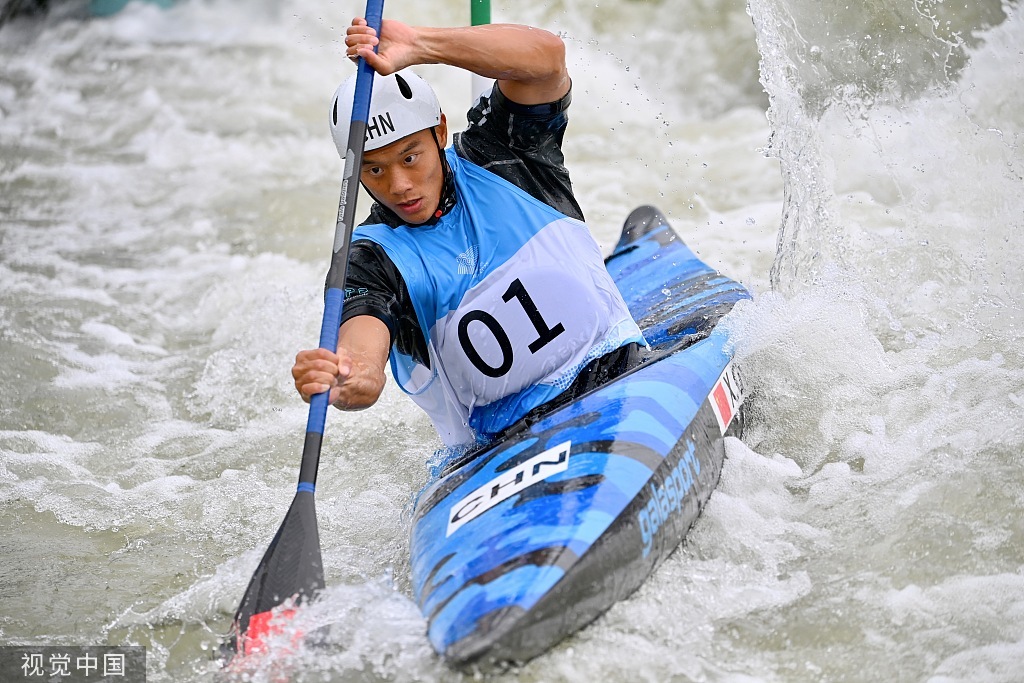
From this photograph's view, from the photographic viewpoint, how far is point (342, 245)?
294 centimetres

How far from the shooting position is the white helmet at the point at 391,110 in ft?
9.75

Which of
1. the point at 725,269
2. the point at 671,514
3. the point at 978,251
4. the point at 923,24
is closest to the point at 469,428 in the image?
the point at 671,514

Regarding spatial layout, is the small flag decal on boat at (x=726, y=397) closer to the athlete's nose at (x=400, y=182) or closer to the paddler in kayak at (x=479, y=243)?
the paddler in kayak at (x=479, y=243)

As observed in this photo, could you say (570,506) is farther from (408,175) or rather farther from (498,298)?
(408,175)

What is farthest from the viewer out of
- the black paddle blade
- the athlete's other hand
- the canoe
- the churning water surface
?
the athlete's other hand

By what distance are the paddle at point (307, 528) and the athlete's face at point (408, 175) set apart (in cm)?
10

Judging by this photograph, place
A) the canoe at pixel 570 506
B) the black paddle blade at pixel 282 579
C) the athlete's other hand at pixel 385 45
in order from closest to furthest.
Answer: the canoe at pixel 570 506 → the black paddle blade at pixel 282 579 → the athlete's other hand at pixel 385 45

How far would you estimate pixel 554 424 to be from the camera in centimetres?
300

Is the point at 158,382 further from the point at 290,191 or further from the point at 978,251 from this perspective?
the point at 978,251

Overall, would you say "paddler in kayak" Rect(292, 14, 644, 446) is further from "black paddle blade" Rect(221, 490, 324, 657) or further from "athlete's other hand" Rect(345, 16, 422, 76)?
"black paddle blade" Rect(221, 490, 324, 657)

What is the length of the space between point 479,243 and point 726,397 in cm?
96

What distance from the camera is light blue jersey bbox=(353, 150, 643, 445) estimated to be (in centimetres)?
306

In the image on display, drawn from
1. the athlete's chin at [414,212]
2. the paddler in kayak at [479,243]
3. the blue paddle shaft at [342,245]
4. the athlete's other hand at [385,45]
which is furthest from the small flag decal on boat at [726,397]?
the athlete's other hand at [385,45]

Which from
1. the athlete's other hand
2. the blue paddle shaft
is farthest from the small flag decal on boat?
the athlete's other hand
